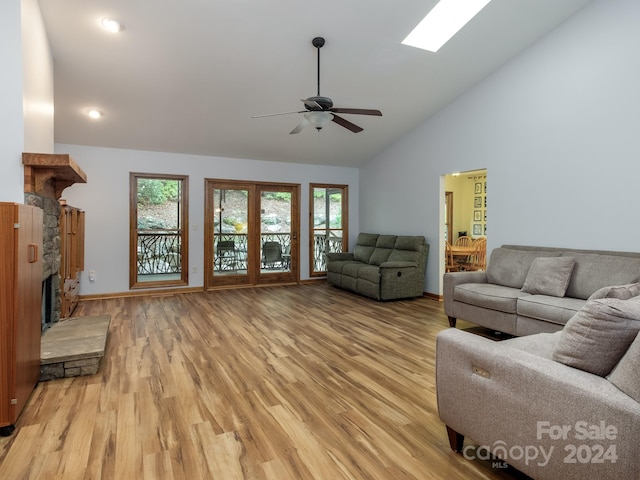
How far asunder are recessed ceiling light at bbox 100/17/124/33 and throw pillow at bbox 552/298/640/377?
4.14 m

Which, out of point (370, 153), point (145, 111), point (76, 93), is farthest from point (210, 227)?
point (370, 153)

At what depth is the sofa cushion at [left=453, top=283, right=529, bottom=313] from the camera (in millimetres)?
3486

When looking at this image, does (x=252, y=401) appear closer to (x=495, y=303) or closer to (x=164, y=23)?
(x=495, y=303)

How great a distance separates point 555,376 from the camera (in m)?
1.37

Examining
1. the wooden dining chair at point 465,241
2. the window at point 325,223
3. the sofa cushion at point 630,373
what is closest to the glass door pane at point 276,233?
the window at point 325,223

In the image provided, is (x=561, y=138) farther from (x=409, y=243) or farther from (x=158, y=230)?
(x=158, y=230)

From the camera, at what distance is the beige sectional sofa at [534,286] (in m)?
3.16

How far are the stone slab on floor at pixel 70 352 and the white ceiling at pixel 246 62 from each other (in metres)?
2.77

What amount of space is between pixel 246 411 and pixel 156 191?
4.98 metres

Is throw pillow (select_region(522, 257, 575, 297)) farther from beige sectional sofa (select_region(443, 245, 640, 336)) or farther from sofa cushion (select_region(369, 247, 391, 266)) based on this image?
sofa cushion (select_region(369, 247, 391, 266))

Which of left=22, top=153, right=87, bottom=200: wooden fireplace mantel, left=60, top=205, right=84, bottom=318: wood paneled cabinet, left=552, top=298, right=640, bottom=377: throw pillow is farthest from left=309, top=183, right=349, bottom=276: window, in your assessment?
left=552, top=298, right=640, bottom=377: throw pillow

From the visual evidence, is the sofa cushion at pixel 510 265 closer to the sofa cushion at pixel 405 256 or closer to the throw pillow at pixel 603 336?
the sofa cushion at pixel 405 256

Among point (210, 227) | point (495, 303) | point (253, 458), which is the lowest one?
point (253, 458)

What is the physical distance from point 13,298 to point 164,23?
2.72 m
